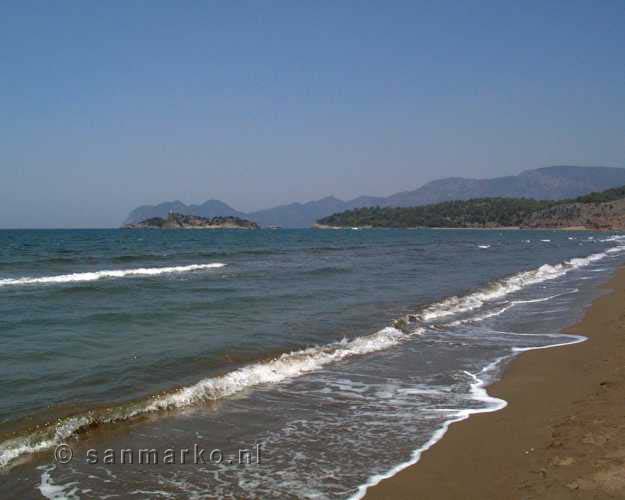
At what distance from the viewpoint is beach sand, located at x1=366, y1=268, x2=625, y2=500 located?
520 centimetres

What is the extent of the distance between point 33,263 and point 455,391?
108 ft

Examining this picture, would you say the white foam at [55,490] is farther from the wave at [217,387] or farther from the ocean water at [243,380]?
the wave at [217,387]

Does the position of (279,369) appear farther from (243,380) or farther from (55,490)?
(55,490)

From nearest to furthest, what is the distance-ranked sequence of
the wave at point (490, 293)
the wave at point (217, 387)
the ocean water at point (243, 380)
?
the ocean water at point (243, 380) → the wave at point (217, 387) → the wave at point (490, 293)

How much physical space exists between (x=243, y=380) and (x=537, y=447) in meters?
4.86

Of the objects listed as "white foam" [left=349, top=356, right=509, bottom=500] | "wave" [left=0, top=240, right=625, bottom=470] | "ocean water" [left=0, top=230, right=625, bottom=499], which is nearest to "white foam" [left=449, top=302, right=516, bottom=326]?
"ocean water" [left=0, top=230, right=625, bottom=499]

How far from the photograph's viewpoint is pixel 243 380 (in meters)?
9.51

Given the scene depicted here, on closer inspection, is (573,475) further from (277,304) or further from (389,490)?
(277,304)

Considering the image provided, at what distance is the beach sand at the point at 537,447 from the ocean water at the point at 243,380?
33 cm

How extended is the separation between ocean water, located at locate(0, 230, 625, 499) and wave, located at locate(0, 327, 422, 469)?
0.03 metres

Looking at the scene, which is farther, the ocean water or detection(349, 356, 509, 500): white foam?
the ocean water

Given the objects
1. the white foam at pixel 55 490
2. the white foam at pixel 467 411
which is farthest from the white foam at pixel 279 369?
the white foam at pixel 467 411

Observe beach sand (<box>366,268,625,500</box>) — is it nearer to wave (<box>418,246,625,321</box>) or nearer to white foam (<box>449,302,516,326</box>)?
white foam (<box>449,302,516,326</box>)

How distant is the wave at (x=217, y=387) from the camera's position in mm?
6676
